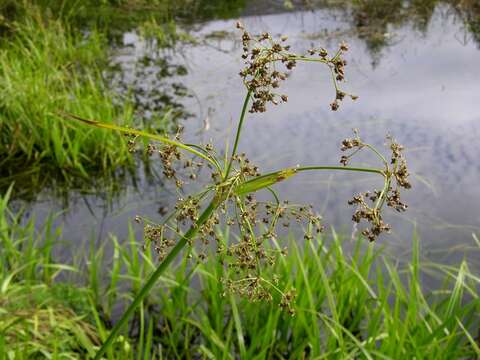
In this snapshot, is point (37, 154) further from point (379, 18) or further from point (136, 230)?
point (379, 18)

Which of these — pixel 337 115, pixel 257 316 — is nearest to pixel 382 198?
pixel 257 316

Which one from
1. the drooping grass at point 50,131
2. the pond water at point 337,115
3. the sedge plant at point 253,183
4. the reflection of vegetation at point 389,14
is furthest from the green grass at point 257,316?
the reflection of vegetation at point 389,14

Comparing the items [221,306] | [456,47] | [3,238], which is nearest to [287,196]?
[221,306]

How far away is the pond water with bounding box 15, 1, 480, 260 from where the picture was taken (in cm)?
445

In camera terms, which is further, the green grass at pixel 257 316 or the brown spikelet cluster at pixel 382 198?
the green grass at pixel 257 316

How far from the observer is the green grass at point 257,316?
2398mm

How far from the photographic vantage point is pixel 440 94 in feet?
21.3

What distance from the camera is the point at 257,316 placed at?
2.70m

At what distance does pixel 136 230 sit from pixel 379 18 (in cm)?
730

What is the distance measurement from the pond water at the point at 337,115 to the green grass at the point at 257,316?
79cm

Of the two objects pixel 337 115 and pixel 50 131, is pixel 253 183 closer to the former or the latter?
pixel 50 131

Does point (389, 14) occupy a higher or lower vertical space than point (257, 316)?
higher

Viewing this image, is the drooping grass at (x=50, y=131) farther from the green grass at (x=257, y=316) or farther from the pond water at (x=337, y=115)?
the green grass at (x=257, y=316)

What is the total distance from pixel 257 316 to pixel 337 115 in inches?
148
